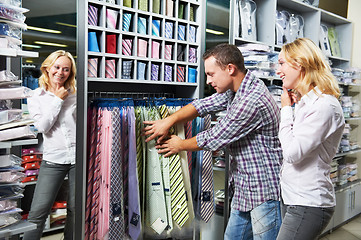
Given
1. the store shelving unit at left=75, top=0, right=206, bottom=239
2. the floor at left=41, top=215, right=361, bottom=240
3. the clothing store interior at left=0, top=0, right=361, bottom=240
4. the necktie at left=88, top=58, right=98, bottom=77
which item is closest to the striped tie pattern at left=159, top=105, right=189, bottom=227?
the clothing store interior at left=0, top=0, right=361, bottom=240

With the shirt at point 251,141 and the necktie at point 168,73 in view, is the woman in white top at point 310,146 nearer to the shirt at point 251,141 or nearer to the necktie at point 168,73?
the shirt at point 251,141

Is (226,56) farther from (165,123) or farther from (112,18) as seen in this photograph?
(112,18)

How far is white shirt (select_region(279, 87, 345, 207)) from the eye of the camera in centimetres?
186

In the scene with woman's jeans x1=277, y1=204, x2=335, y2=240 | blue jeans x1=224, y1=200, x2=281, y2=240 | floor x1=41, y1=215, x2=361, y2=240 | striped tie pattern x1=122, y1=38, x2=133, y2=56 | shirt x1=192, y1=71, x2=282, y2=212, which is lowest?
floor x1=41, y1=215, x2=361, y2=240

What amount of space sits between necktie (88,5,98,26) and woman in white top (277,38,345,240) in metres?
1.09

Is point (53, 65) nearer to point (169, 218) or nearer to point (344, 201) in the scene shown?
point (169, 218)

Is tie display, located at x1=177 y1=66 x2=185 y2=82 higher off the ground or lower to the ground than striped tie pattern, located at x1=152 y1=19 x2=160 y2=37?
lower

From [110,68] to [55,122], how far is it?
51cm

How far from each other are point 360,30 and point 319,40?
1047 millimetres

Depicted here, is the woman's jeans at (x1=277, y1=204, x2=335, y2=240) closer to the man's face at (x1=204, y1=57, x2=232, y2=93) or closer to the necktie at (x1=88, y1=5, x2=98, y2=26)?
the man's face at (x1=204, y1=57, x2=232, y2=93)

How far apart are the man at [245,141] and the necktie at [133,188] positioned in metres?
0.10

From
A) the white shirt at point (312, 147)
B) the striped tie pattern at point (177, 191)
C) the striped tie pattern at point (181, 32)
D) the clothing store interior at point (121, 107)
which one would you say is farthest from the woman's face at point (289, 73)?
the striped tie pattern at point (181, 32)

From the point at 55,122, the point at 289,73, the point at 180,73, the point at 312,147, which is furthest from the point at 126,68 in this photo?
the point at 312,147

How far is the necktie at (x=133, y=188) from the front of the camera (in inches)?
92.2
